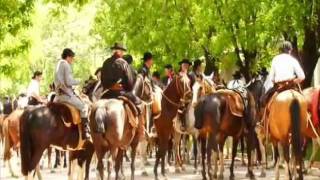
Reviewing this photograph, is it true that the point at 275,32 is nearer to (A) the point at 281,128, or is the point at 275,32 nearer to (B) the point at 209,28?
(B) the point at 209,28

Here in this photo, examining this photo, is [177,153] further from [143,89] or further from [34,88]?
[34,88]

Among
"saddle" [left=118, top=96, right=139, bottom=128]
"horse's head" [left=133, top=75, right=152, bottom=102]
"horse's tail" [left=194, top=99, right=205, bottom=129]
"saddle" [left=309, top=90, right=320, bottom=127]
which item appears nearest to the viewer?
"saddle" [left=309, top=90, right=320, bottom=127]

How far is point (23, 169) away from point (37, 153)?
0.47 metres

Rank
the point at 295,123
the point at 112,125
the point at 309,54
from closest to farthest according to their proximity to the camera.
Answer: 1. the point at 295,123
2. the point at 112,125
3. the point at 309,54

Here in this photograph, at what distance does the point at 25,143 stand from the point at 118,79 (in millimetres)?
2507

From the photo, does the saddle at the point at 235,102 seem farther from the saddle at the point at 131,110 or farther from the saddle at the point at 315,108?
the saddle at the point at 131,110

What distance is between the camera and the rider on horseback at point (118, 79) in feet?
53.7

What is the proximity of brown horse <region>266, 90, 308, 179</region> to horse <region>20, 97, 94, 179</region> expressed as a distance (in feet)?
14.4

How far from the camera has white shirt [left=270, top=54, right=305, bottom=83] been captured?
1560cm

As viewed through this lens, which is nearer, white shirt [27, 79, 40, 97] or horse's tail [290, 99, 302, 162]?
horse's tail [290, 99, 302, 162]

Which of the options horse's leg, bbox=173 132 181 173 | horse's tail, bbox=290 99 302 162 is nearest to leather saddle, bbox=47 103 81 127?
horse's tail, bbox=290 99 302 162

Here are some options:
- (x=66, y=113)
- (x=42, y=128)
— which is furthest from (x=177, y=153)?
(x=42, y=128)

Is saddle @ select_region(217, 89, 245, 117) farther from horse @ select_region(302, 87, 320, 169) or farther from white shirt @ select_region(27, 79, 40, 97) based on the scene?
white shirt @ select_region(27, 79, 40, 97)

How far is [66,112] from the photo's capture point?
1630 centimetres
